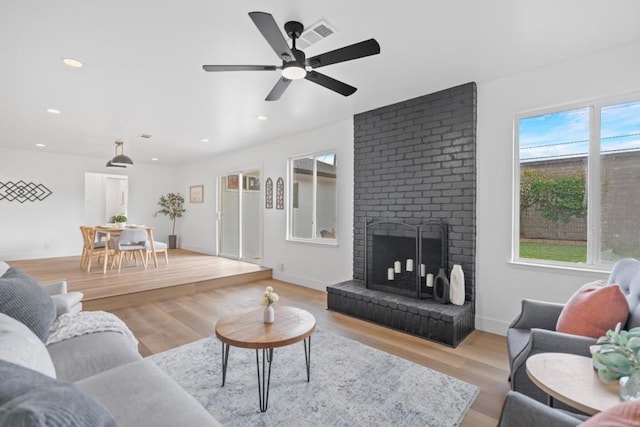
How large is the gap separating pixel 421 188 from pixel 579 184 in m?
1.39

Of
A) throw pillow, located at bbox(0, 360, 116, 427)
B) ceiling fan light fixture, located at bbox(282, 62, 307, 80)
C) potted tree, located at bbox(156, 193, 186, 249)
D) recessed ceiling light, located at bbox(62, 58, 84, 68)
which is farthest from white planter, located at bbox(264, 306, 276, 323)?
potted tree, located at bbox(156, 193, 186, 249)

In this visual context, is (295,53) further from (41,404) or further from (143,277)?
(143,277)

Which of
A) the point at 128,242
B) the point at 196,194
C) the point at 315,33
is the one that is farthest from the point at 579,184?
the point at 196,194

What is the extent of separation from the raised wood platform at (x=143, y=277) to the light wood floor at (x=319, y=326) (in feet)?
0.08

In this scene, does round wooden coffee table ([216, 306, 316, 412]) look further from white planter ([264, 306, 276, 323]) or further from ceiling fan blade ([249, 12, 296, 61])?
ceiling fan blade ([249, 12, 296, 61])

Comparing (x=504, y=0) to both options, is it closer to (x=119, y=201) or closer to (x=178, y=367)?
(x=178, y=367)

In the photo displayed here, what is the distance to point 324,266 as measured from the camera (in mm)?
4641

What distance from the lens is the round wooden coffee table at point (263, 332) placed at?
1.83 m

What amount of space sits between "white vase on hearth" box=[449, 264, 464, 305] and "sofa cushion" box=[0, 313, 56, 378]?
3.06 m

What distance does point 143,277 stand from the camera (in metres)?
4.77

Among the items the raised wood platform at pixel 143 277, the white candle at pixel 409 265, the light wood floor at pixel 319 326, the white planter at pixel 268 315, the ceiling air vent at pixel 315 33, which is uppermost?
the ceiling air vent at pixel 315 33

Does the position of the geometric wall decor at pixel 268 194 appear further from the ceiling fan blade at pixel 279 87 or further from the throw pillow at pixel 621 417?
the throw pillow at pixel 621 417

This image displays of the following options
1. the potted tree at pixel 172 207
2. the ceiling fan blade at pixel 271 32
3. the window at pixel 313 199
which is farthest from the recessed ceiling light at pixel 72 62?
the potted tree at pixel 172 207

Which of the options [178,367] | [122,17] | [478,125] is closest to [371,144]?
[478,125]
